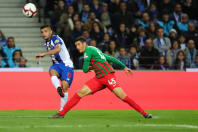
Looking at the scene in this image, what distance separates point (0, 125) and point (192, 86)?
712 cm

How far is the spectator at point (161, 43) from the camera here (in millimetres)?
18306

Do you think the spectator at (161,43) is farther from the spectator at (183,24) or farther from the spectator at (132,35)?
the spectator at (183,24)

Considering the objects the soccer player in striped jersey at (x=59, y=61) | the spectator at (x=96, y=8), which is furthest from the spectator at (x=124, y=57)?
the soccer player in striped jersey at (x=59, y=61)

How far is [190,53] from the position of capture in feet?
59.4

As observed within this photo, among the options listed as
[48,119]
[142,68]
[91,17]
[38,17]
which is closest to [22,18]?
[38,17]

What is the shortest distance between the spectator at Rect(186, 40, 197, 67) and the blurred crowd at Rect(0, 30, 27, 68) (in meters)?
5.18

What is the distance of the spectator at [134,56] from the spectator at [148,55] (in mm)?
140

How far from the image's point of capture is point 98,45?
17953mm

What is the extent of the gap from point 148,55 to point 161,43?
4.02 ft

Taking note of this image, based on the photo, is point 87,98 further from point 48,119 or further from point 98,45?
point 48,119

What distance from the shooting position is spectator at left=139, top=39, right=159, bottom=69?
16975mm

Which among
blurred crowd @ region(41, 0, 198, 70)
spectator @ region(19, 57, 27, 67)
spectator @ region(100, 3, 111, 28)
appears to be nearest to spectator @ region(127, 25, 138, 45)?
blurred crowd @ region(41, 0, 198, 70)

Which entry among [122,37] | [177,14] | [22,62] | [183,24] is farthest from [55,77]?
[177,14]

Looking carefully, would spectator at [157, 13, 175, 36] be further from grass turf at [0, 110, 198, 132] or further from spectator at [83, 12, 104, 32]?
grass turf at [0, 110, 198, 132]
